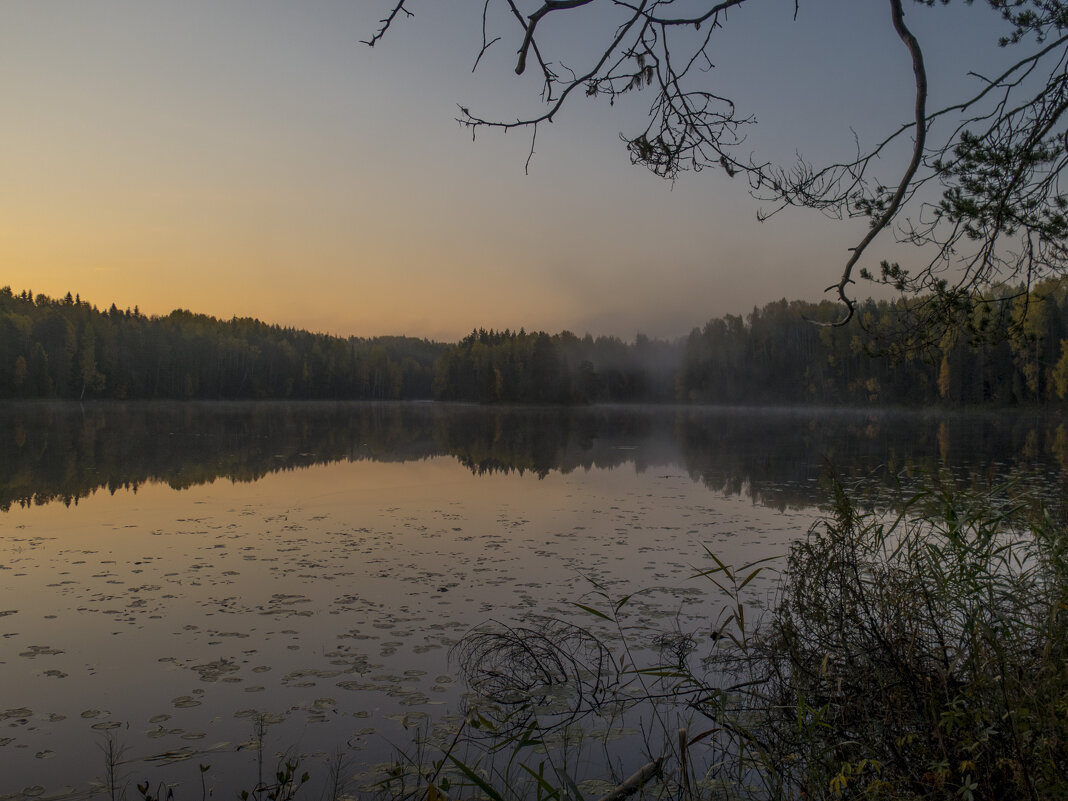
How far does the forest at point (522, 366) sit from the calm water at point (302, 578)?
168 feet

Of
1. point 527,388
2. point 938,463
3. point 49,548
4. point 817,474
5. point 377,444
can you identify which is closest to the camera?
point 49,548

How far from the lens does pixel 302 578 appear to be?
834 centimetres

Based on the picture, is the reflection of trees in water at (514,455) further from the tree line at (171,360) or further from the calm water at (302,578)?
the tree line at (171,360)

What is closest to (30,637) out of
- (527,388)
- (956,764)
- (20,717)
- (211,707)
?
(20,717)

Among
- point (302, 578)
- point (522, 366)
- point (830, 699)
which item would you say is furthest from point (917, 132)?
point (522, 366)

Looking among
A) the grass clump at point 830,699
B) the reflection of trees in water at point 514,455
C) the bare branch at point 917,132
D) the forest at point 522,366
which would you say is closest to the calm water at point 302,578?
the reflection of trees in water at point 514,455

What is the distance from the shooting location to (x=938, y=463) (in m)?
19.8

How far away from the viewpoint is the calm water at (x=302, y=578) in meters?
4.62

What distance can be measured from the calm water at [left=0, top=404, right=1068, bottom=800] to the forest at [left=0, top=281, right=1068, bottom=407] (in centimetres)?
5121

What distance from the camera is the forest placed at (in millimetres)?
68312

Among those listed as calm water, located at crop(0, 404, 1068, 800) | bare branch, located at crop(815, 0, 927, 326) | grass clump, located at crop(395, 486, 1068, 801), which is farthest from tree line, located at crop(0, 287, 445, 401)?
bare branch, located at crop(815, 0, 927, 326)

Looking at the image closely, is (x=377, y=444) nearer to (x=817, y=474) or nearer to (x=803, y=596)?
(x=817, y=474)

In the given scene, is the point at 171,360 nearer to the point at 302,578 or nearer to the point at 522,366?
the point at 522,366

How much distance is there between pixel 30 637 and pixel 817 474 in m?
16.9
